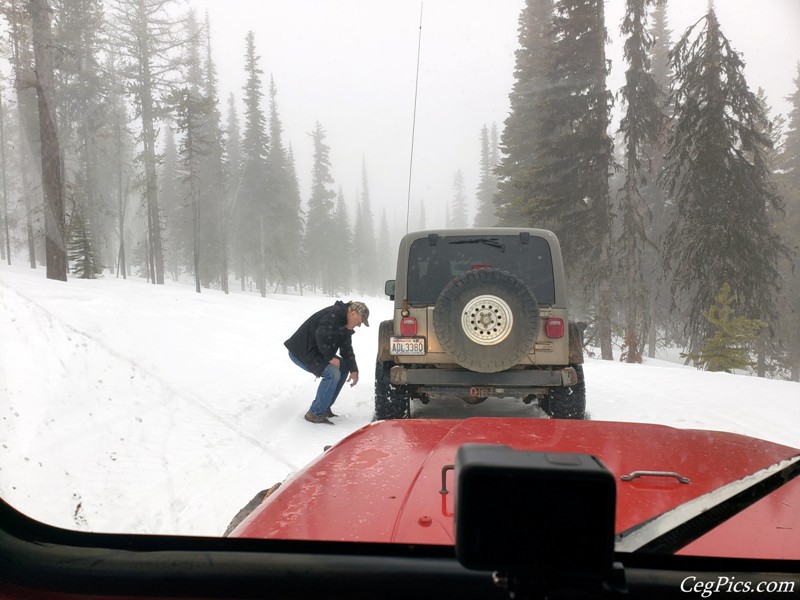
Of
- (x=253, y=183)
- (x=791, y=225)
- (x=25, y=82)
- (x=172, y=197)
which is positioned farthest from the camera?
(x=253, y=183)

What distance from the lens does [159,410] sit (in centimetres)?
459

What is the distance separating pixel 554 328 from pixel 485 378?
2.89 feet

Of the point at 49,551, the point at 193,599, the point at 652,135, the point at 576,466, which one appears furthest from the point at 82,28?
the point at 652,135

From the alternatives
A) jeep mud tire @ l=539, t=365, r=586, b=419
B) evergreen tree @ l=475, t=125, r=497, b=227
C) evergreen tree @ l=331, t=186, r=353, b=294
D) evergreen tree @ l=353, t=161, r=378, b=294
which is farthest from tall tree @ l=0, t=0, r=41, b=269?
evergreen tree @ l=331, t=186, r=353, b=294

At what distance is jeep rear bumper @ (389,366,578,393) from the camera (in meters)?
4.73

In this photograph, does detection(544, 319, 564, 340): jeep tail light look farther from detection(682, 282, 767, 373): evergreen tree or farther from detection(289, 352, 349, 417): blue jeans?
detection(682, 282, 767, 373): evergreen tree

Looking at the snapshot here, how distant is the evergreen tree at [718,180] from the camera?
3.41 meters

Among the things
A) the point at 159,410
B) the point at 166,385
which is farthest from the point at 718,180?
the point at 166,385

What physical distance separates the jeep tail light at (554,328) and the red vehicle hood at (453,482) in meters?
2.30

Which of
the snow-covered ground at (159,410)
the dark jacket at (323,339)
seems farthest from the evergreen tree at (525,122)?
the dark jacket at (323,339)

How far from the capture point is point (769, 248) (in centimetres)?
782

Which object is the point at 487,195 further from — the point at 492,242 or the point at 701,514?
the point at 701,514

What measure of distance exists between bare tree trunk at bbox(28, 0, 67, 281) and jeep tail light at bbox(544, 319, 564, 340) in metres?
4.37

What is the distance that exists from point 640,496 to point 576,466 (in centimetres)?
110
